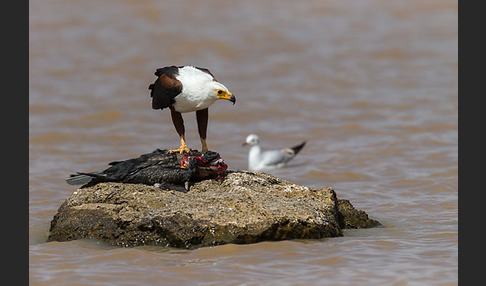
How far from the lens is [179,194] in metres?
7.12

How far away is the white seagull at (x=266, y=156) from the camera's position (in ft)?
44.6

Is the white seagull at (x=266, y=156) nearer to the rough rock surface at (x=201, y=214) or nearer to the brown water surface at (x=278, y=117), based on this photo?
the brown water surface at (x=278, y=117)

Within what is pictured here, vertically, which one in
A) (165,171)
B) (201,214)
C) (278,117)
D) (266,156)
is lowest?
(201,214)

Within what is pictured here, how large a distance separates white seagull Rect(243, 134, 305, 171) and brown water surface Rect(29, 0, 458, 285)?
7.9 inches

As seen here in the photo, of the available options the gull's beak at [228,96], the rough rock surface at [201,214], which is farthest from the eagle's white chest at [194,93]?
the rough rock surface at [201,214]

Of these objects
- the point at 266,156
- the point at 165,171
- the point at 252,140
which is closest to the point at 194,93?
the point at 165,171

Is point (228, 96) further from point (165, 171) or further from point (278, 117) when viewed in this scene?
point (278, 117)

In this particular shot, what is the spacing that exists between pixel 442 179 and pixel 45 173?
5.78 m

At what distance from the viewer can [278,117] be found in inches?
619

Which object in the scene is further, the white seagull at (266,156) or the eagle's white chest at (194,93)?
the white seagull at (266,156)

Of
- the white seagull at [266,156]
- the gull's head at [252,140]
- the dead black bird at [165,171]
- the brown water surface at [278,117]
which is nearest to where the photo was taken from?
the brown water surface at [278,117]

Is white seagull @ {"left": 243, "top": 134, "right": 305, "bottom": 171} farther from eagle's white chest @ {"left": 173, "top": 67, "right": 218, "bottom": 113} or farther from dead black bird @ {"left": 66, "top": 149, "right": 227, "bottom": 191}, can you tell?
eagle's white chest @ {"left": 173, "top": 67, "right": 218, "bottom": 113}

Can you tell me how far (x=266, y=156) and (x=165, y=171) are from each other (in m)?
6.72

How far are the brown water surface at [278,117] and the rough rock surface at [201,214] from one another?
0.13 meters
